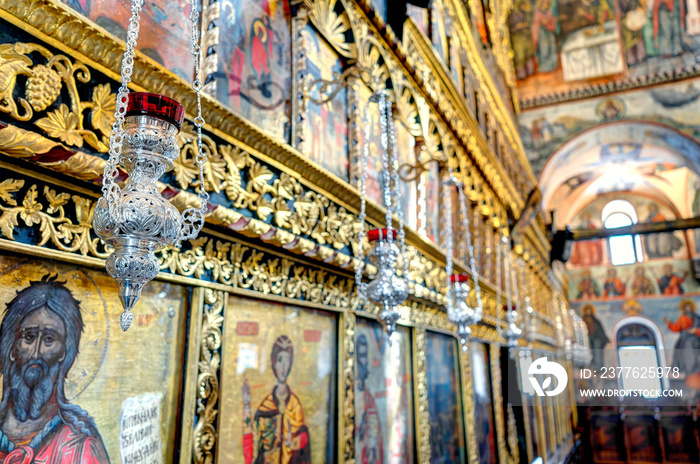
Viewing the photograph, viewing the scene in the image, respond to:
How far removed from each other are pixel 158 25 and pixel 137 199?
1.25 metres

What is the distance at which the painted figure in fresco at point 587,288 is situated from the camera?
22.2 m

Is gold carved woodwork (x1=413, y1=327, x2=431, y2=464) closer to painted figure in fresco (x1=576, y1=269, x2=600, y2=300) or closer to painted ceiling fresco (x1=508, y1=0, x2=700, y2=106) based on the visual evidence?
painted ceiling fresco (x1=508, y1=0, x2=700, y2=106)

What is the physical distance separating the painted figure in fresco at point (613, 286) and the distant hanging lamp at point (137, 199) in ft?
78.5

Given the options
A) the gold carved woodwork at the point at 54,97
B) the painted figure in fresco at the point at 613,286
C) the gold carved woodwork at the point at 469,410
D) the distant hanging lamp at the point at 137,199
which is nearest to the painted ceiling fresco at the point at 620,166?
the painted figure in fresco at the point at 613,286

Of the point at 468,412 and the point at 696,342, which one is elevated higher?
the point at 696,342

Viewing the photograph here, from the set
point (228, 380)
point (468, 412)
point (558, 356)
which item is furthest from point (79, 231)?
point (558, 356)

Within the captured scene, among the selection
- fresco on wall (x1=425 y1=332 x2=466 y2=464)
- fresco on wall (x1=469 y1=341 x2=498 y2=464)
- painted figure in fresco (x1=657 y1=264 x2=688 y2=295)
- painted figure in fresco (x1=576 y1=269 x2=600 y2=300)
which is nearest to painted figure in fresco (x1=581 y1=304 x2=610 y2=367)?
painted figure in fresco (x1=576 y1=269 x2=600 y2=300)

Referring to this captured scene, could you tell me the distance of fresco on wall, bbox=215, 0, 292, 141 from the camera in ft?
7.91

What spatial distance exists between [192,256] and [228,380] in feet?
1.91

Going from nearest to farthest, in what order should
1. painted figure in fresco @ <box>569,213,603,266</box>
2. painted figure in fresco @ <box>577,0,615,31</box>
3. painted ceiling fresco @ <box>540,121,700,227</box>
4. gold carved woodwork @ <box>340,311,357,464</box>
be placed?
Answer: gold carved woodwork @ <box>340,311,357,464</box>
painted ceiling fresco @ <box>540,121,700,227</box>
painted figure in fresco @ <box>577,0,615,31</box>
painted figure in fresco @ <box>569,213,603,266</box>

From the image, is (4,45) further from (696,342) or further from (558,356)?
(696,342)

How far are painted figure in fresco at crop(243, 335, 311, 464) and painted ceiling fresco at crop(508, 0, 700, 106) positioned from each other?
1475cm

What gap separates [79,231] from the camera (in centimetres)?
159

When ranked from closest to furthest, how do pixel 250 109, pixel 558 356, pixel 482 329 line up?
pixel 250 109
pixel 482 329
pixel 558 356
